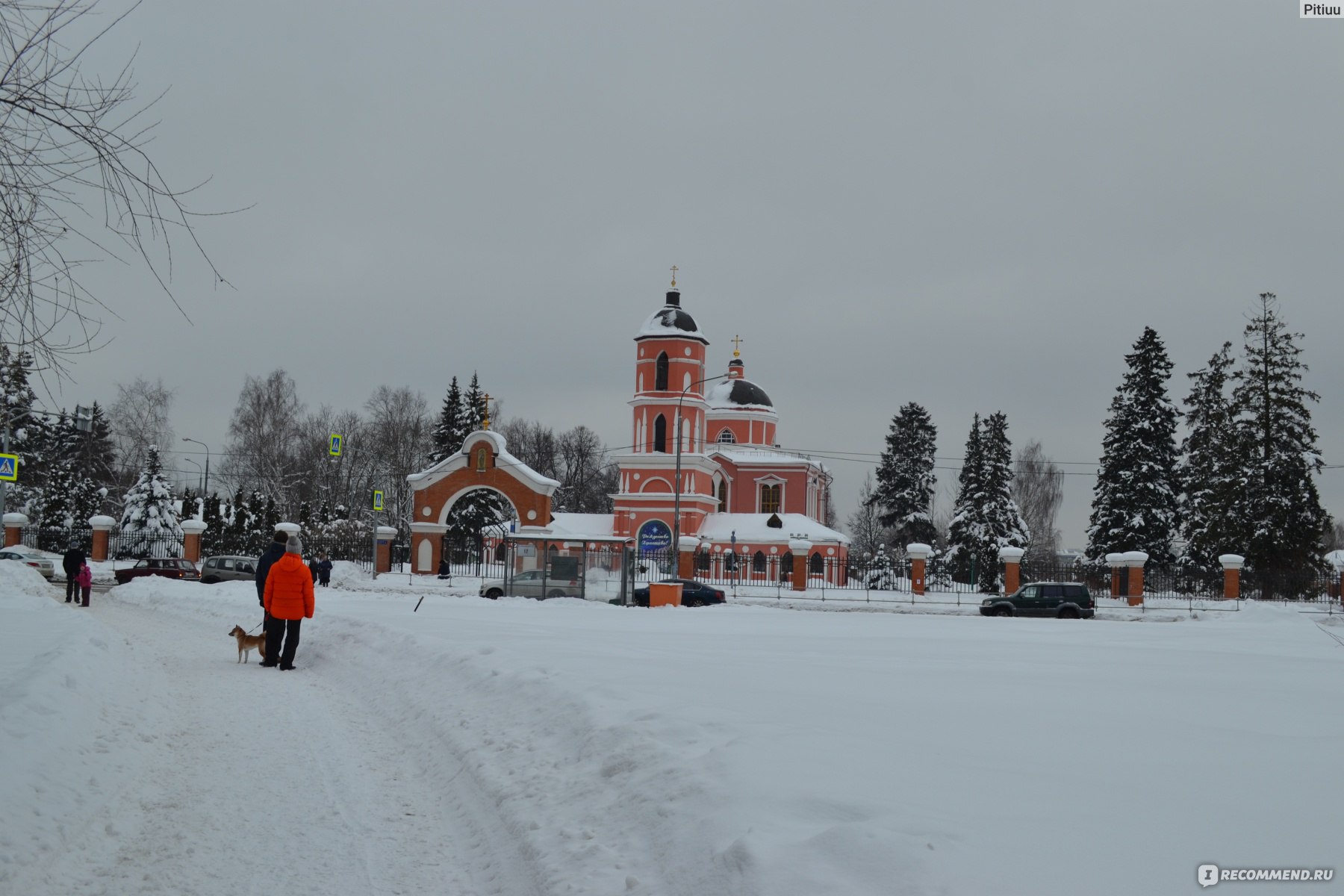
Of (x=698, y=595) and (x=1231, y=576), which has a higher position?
(x=1231, y=576)

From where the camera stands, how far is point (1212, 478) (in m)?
46.3

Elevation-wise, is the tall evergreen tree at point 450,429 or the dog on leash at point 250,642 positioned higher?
the tall evergreen tree at point 450,429

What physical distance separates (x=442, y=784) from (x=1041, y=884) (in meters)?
4.84

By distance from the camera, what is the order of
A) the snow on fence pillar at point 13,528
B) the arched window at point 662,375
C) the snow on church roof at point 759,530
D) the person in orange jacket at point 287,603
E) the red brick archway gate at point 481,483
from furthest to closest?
the arched window at point 662,375 → the snow on church roof at point 759,530 → the red brick archway gate at point 481,483 → the snow on fence pillar at point 13,528 → the person in orange jacket at point 287,603

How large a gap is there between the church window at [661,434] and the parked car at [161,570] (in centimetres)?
3015

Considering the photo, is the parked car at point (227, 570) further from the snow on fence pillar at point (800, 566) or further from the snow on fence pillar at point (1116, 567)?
the snow on fence pillar at point (1116, 567)

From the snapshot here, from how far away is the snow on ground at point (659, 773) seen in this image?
479 cm

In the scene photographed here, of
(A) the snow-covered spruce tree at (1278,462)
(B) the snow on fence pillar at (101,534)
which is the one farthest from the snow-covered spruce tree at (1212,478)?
(B) the snow on fence pillar at (101,534)

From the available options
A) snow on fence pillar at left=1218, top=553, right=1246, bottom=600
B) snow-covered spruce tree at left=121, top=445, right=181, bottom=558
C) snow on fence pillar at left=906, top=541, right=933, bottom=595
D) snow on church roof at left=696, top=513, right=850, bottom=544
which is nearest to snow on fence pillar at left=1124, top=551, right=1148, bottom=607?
snow on fence pillar at left=1218, top=553, right=1246, bottom=600

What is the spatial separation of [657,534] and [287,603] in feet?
141

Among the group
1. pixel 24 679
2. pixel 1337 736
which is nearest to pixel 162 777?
pixel 24 679

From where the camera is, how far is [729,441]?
251ft

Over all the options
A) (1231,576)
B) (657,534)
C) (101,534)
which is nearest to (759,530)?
(657,534)

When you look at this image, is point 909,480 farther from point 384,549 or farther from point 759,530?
point 384,549
